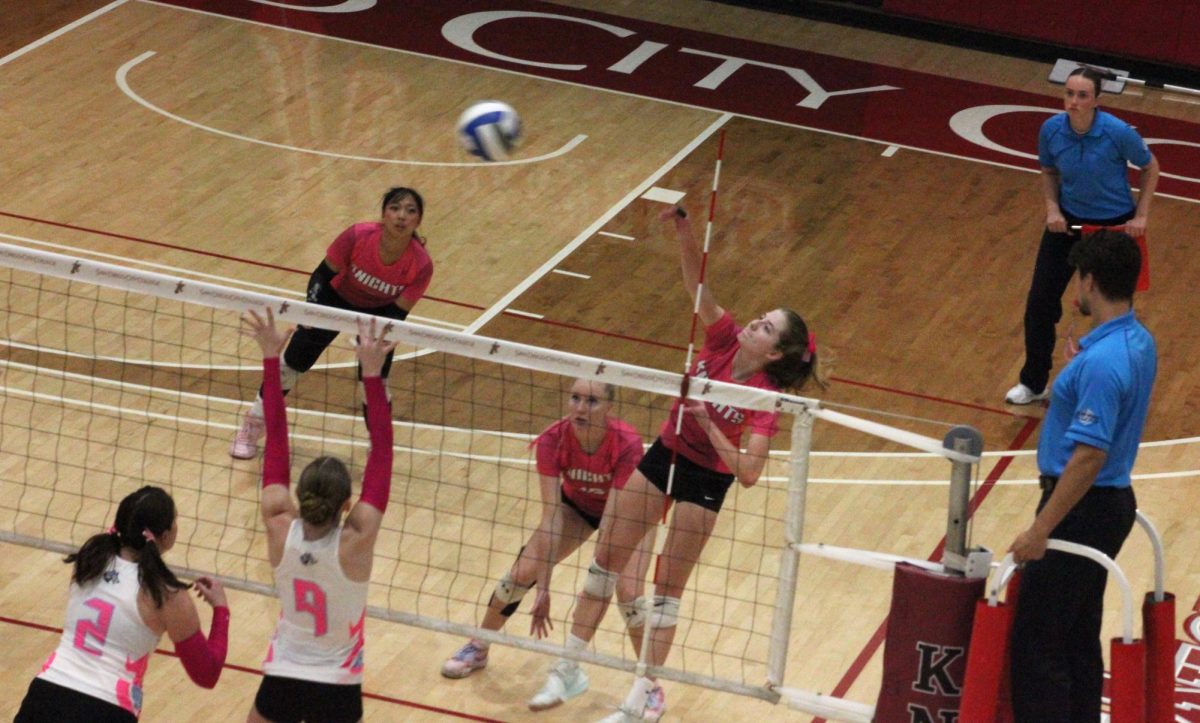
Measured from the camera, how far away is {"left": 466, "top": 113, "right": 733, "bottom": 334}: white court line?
1207 centimetres

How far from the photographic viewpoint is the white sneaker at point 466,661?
8188mm

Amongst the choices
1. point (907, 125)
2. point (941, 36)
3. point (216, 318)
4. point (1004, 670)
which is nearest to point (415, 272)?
point (216, 318)

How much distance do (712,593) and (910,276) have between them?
4.74 metres

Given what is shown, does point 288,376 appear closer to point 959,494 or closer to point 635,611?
point 635,611

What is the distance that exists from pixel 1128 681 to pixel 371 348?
117 inches

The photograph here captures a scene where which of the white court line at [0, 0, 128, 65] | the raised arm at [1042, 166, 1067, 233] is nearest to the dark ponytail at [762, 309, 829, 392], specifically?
the raised arm at [1042, 166, 1067, 233]

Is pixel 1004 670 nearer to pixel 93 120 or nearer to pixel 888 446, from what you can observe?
pixel 888 446

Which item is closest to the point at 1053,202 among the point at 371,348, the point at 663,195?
the point at 663,195

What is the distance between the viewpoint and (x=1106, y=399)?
6219 millimetres

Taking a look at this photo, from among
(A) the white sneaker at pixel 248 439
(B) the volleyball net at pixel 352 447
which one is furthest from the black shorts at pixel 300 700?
(A) the white sneaker at pixel 248 439

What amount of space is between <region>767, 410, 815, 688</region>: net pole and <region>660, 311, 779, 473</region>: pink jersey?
1.71ft

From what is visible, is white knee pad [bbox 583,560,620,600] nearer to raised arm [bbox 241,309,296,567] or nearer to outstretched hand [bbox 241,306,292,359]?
raised arm [bbox 241,309,296,567]

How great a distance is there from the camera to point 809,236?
13.6m

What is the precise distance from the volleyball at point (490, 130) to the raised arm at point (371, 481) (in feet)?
12.1
